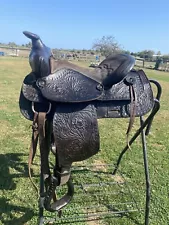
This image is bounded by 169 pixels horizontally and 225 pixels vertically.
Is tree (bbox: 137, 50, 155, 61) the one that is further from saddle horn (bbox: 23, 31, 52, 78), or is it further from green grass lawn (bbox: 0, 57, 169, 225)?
saddle horn (bbox: 23, 31, 52, 78)

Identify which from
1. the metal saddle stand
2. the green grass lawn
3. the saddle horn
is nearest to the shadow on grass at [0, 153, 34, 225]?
the green grass lawn

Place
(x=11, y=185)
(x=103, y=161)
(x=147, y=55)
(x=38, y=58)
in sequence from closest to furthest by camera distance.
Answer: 1. (x=38, y=58)
2. (x=11, y=185)
3. (x=103, y=161)
4. (x=147, y=55)

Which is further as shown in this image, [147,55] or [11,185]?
[147,55]

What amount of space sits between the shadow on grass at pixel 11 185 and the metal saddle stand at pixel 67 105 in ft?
1.26

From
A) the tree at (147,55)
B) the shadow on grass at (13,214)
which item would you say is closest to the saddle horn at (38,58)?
the shadow on grass at (13,214)

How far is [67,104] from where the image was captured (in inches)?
54.7

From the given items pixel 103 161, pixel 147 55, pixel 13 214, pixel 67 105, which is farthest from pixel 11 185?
pixel 147 55

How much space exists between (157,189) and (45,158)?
51.1 inches

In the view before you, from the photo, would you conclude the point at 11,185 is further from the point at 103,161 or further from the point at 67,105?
the point at 67,105

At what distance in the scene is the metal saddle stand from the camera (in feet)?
4.44

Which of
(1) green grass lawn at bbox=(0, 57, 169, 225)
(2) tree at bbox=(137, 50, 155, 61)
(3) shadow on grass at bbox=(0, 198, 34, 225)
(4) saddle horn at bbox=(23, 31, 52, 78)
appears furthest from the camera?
(2) tree at bbox=(137, 50, 155, 61)

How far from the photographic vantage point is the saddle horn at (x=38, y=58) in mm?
1321

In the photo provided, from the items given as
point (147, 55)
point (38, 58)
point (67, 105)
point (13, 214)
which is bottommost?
point (13, 214)

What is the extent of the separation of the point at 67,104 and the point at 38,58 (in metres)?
0.30
